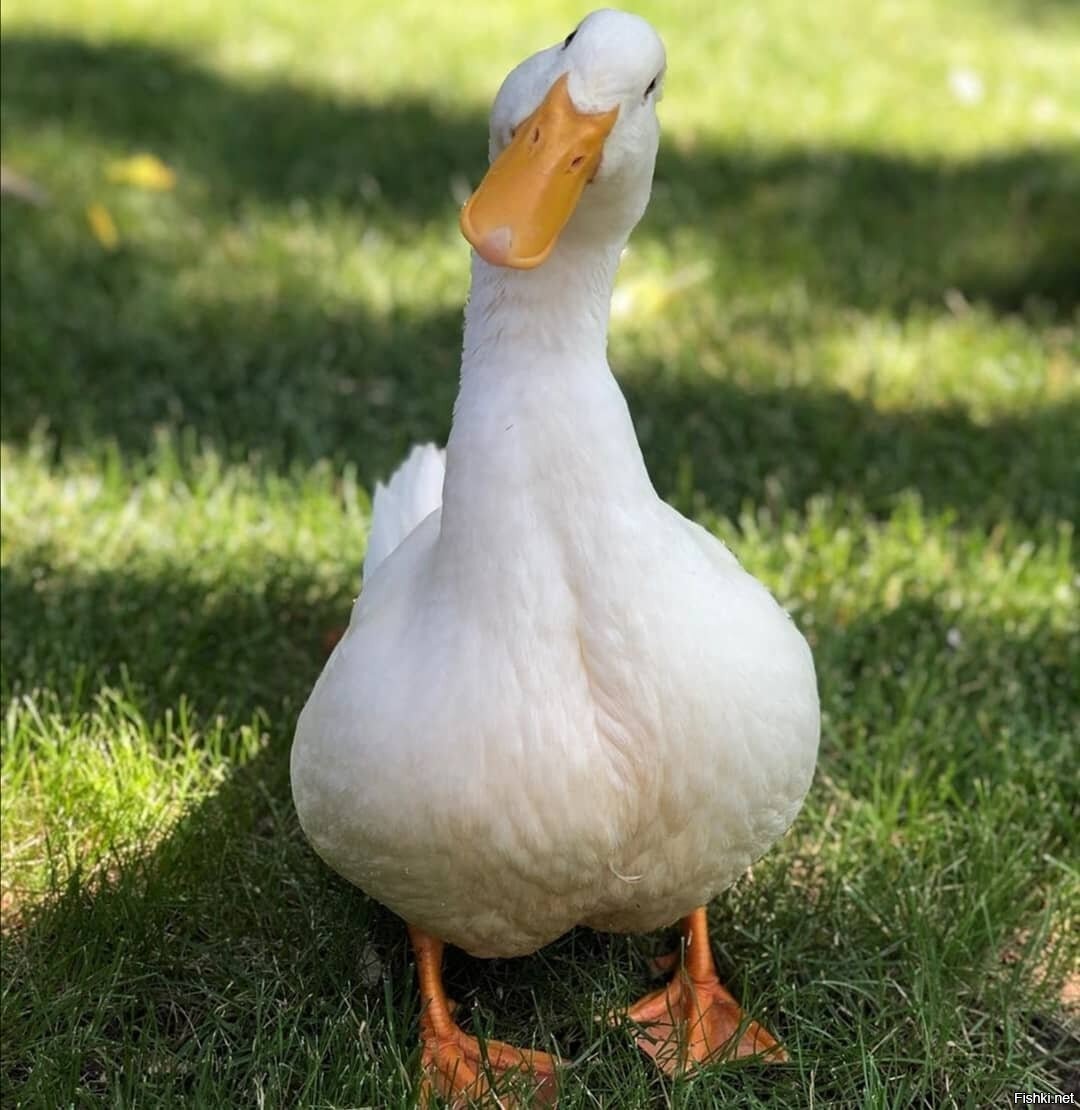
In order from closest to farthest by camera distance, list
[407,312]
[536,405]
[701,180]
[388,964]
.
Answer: [536,405] < [388,964] < [407,312] < [701,180]

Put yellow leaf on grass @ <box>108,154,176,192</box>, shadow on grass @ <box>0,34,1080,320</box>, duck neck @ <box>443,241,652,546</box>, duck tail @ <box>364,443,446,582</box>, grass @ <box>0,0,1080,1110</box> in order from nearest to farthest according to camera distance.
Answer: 1. duck neck @ <box>443,241,652,546</box>
2. grass @ <box>0,0,1080,1110</box>
3. duck tail @ <box>364,443,446,582</box>
4. shadow on grass @ <box>0,34,1080,320</box>
5. yellow leaf on grass @ <box>108,154,176,192</box>

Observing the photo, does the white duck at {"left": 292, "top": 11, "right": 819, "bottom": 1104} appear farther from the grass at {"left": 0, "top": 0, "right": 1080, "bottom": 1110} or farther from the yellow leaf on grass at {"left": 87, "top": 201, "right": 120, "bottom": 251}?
the yellow leaf on grass at {"left": 87, "top": 201, "right": 120, "bottom": 251}

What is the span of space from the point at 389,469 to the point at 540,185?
1908 mm

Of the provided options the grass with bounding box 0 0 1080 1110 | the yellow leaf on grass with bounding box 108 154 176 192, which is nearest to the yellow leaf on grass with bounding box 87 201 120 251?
the grass with bounding box 0 0 1080 1110

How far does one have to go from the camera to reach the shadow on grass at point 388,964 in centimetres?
191

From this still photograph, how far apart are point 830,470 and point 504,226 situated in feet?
6.79

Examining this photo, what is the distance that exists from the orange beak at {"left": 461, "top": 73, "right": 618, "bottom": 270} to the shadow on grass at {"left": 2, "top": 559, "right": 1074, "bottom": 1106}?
1.01 metres

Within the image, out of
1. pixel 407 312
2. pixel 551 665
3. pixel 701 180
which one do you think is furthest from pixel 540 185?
pixel 701 180

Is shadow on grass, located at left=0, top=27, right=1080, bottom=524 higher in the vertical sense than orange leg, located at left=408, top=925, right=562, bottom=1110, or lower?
lower

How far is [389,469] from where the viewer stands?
333 cm

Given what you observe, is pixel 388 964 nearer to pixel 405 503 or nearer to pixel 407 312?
pixel 405 503

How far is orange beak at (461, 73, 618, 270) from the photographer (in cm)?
146

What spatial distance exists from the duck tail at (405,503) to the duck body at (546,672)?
550 mm

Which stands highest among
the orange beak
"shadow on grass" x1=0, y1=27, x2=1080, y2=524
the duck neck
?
the orange beak
